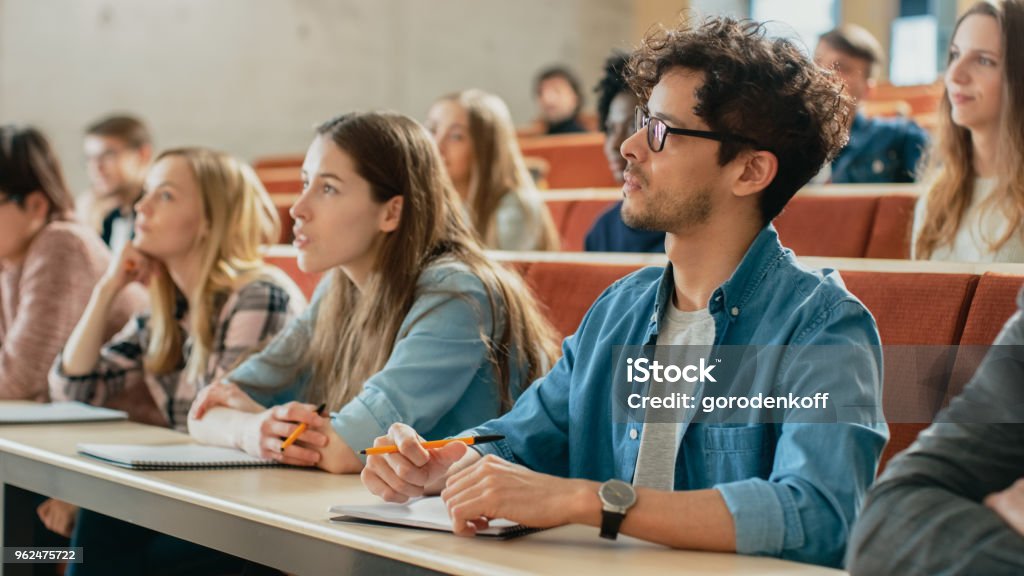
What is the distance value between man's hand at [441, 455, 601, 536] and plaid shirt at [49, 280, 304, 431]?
1.13 metres

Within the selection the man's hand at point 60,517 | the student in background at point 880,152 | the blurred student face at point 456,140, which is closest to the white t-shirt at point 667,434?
the man's hand at point 60,517

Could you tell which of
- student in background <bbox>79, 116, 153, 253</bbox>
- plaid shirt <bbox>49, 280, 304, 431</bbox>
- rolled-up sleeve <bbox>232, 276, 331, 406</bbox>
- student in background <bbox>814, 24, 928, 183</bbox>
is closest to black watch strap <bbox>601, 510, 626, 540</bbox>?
rolled-up sleeve <bbox>232, 276, 331, 406</bbox>

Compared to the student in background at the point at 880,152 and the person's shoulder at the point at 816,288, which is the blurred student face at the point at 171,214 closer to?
the person's shoulder at the point at 816,288

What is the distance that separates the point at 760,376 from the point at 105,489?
926 millimetres

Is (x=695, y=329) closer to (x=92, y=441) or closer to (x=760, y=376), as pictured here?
(x=760, y=376)

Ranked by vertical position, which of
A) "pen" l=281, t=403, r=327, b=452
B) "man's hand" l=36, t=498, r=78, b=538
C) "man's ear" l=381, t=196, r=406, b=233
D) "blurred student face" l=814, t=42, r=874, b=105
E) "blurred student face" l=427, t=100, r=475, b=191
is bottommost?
"man's hand" l=36, t=498, r=78, b=538

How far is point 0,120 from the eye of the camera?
623 centimetres

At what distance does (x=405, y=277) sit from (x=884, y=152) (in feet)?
7.36

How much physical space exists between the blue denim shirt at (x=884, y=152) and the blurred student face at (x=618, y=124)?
1003 mm

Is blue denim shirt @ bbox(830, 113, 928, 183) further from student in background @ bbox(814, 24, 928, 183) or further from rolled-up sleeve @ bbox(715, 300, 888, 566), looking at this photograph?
rolled-up sleeve @ bbox(715, 300, 888, 566)

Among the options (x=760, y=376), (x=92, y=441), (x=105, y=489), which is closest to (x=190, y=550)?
(x=92, y=441)

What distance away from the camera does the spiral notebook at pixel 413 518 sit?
131 cm

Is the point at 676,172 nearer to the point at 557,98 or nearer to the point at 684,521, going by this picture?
the point at 684,521

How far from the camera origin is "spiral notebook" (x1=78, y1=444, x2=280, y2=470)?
1.73 m
